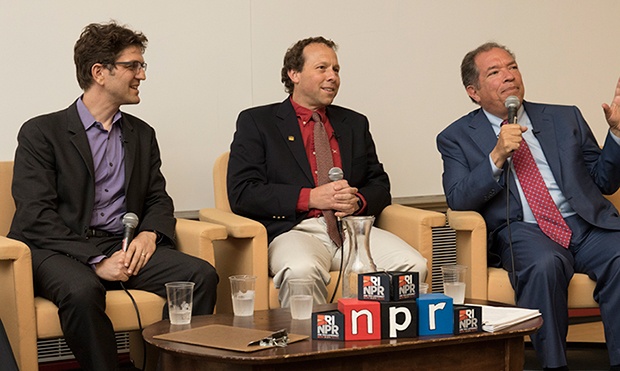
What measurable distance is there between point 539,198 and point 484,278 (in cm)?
45

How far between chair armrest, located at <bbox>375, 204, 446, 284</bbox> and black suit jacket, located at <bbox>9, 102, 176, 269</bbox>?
0.95m

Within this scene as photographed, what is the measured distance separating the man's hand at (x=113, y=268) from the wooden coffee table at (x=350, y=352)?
2.05 ft

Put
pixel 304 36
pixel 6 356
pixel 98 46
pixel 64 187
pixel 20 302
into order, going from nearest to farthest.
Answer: pixel 6 356
pixel 20 302
pixel 64 187
pixel 98 46
pixel 304 36

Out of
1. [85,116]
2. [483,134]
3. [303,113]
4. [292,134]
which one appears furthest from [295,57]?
[85,116]

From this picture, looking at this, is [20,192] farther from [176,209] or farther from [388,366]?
[388,366]

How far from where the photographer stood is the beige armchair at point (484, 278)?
11.9ft

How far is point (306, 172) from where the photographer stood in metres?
4.01

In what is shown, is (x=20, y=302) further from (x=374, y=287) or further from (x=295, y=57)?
(x=295, y=57)

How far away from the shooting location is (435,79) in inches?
190

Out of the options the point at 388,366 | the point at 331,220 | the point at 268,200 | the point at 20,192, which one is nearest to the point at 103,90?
the point at 20,192

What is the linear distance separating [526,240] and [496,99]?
0.65 metres

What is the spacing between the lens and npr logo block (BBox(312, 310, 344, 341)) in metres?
2.52

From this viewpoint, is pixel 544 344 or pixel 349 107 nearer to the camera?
pixel 544 344

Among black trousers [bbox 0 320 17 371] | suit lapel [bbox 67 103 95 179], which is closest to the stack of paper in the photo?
black trousers [bbox 0 320 17 371]
